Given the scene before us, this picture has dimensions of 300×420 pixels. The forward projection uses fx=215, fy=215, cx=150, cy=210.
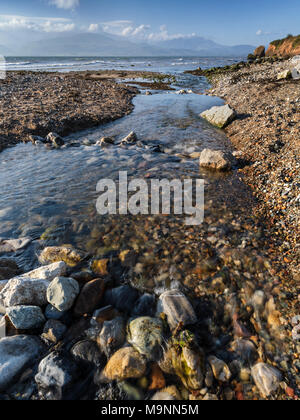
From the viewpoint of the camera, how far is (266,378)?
2730 mm

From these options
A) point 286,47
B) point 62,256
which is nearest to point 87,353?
point 62,256

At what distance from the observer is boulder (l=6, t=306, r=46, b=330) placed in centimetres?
336

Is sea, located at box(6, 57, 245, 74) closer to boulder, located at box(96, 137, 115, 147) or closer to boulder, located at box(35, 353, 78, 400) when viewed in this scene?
boulder, located at box(96, 137, 115, 147)

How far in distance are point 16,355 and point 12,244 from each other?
302 centimetres

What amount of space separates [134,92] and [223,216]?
90.9 feet

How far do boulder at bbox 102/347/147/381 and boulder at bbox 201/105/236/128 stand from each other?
14341 millimetres

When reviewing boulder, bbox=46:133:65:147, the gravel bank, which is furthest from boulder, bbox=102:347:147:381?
the gravel bank

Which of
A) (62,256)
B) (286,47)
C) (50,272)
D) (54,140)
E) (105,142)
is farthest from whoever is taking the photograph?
(286,47)

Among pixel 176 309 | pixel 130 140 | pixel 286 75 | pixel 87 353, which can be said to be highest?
pixel 286 75

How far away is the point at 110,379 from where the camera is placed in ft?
9.50

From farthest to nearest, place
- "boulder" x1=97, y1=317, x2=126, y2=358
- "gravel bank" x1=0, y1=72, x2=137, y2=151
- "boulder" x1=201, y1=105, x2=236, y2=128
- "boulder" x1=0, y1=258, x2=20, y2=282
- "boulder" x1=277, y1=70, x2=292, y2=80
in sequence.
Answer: "boulder" x1=277, y1=70, x2=292, y2=80 → "boulder" x1=201, y1=105, x2=236, y2=128 → "gravel bank" x1=0, y1=72, x2=137, y2=151 → "boulder" x1=0, y1=258, x2=20, y2=282 → "boulder" x1=97, y1=317, x2=126, y2=358

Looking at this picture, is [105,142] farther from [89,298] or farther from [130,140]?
[89,298]

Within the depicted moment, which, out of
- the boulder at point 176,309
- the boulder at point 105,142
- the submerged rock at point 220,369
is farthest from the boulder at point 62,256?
the boulder at point 105,142

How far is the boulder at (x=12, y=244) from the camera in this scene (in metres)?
5.16
